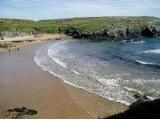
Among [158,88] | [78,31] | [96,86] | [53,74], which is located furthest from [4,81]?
[78,31]

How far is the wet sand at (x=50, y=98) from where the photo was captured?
17.6m

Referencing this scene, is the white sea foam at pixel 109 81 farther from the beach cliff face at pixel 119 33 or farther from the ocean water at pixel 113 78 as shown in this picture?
the beach cliff face at pixel 119 33

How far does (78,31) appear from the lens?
92125mm

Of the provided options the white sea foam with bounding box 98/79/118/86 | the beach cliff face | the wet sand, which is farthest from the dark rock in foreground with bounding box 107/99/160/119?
the beach cliff face

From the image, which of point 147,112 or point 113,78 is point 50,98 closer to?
point 113,78

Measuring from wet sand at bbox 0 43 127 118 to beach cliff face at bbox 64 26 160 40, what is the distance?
203 feet

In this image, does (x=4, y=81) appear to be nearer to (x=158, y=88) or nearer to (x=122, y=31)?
(x=158, y=88)

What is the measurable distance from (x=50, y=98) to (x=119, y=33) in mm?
73232

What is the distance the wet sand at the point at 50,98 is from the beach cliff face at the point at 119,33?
61842 mm

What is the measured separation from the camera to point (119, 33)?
301 feet

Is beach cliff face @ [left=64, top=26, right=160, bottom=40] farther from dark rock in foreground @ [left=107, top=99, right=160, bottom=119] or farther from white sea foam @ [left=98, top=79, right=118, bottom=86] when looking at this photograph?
dark rock in foreground @ [left=107, top=99, right=160, bottom=119]

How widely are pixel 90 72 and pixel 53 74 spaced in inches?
144

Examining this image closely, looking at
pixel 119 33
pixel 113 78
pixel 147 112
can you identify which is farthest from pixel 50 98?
pixel 119 33

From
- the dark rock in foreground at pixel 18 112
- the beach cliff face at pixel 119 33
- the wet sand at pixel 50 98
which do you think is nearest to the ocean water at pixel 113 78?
the wet sand at pixel 50 98
